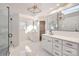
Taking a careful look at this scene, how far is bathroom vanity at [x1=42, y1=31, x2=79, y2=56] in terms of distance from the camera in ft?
5.43

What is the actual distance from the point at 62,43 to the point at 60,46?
0.29 ft

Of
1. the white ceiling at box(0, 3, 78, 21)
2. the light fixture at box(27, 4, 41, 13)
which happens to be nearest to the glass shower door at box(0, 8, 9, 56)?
the white ceiling at box(0, 3, 78, 21)

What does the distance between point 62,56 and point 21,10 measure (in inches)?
48.0

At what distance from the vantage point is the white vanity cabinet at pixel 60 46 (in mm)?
1648

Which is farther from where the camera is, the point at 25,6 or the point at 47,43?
the point at 47,43

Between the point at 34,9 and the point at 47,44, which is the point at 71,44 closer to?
the point at 47,44

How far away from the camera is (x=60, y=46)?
6.09 ft

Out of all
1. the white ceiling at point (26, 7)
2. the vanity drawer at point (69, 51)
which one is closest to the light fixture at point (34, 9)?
the white ceiling at point (26, 7)

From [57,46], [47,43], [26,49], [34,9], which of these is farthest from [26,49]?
[34,9]

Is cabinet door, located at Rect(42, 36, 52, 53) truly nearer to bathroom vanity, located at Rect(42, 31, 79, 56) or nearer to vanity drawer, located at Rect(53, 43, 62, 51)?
bathroom vanity, located at Rect(42, 31, 79, 56)

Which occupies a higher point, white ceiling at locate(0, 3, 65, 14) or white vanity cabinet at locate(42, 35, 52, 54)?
white ceiling at locate(0, 3, 65, 14)

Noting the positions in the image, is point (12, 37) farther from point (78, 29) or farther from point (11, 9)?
point (78, 29)

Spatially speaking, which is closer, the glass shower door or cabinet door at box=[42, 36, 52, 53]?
the glass shower door

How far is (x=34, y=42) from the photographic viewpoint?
1979 mm
